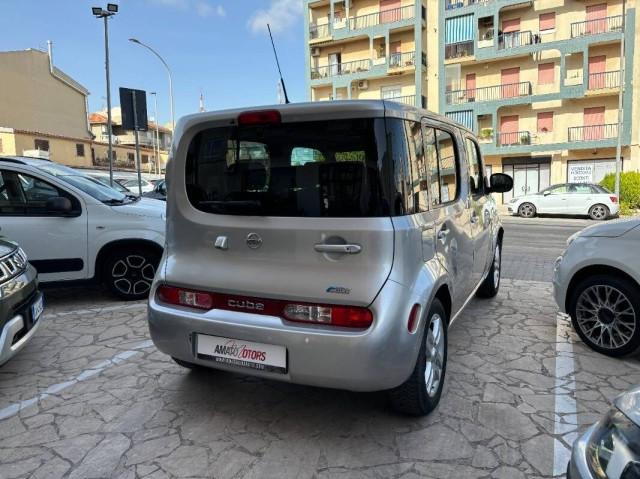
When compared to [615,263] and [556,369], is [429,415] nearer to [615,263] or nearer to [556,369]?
[556,369]

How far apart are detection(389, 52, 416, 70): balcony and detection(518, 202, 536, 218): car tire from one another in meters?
16.6

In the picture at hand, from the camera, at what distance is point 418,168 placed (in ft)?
9.18

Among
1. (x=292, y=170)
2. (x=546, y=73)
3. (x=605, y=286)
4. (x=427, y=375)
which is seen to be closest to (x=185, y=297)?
(x=292, y=170)

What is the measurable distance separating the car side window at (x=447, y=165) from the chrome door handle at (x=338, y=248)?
102 cm

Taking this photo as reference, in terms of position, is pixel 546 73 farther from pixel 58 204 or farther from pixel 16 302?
pixel 16 302

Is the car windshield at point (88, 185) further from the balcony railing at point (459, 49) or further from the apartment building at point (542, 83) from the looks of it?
the balcony railing at point (459, 49)

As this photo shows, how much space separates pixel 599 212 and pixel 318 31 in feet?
82.3

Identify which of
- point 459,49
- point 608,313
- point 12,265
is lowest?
point 608,313

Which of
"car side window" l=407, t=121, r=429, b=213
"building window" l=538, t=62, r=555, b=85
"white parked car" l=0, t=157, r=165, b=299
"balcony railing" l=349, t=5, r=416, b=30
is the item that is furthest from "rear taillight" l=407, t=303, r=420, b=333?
"balcony railing" l=349, t=5, r=416, b=30

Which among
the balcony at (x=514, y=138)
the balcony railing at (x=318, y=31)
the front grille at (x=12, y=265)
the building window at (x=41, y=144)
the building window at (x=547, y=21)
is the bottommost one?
the front grille at (x=12, y=265)

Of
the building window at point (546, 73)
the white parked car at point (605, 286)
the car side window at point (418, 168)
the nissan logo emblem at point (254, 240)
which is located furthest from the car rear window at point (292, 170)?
the building window at point (546, 73)

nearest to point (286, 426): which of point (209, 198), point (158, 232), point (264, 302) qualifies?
point (264, 302)

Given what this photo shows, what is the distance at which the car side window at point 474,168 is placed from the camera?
4.29 m

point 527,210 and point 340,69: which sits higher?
point 340,69
